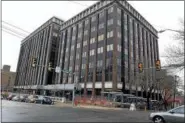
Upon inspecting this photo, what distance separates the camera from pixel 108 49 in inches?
2053

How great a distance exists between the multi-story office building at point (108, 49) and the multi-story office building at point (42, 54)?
7407 millimetres

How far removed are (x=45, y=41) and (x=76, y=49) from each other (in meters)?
23.6

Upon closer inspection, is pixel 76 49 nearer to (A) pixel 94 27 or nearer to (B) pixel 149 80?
(A) pixel 94 27

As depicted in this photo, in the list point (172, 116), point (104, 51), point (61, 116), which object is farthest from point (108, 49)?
point (172, 116)

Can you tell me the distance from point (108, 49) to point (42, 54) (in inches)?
1564

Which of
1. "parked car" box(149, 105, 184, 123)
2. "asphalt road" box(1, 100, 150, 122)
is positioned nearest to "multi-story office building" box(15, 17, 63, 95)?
"asphalt road" box(1, 100, 150, 122)

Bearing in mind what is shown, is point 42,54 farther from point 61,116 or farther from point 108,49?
point 61,116

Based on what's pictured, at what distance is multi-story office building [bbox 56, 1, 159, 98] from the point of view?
162 feet

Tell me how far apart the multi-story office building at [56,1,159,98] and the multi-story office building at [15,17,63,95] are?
741 cm

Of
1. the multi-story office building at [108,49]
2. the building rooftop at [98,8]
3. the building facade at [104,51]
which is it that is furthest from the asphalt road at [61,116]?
the building rooftop at [98,8]

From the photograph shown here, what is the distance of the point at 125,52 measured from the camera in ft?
177

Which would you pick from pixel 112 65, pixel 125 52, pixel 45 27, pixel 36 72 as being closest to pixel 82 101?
pixel 112 65

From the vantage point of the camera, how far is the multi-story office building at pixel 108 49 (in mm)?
49469

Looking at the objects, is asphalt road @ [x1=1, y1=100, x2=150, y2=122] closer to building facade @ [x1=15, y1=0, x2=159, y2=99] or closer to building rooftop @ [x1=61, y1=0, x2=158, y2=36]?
building facade @ [x1=15, y1=0, x2=159, y2=99]
